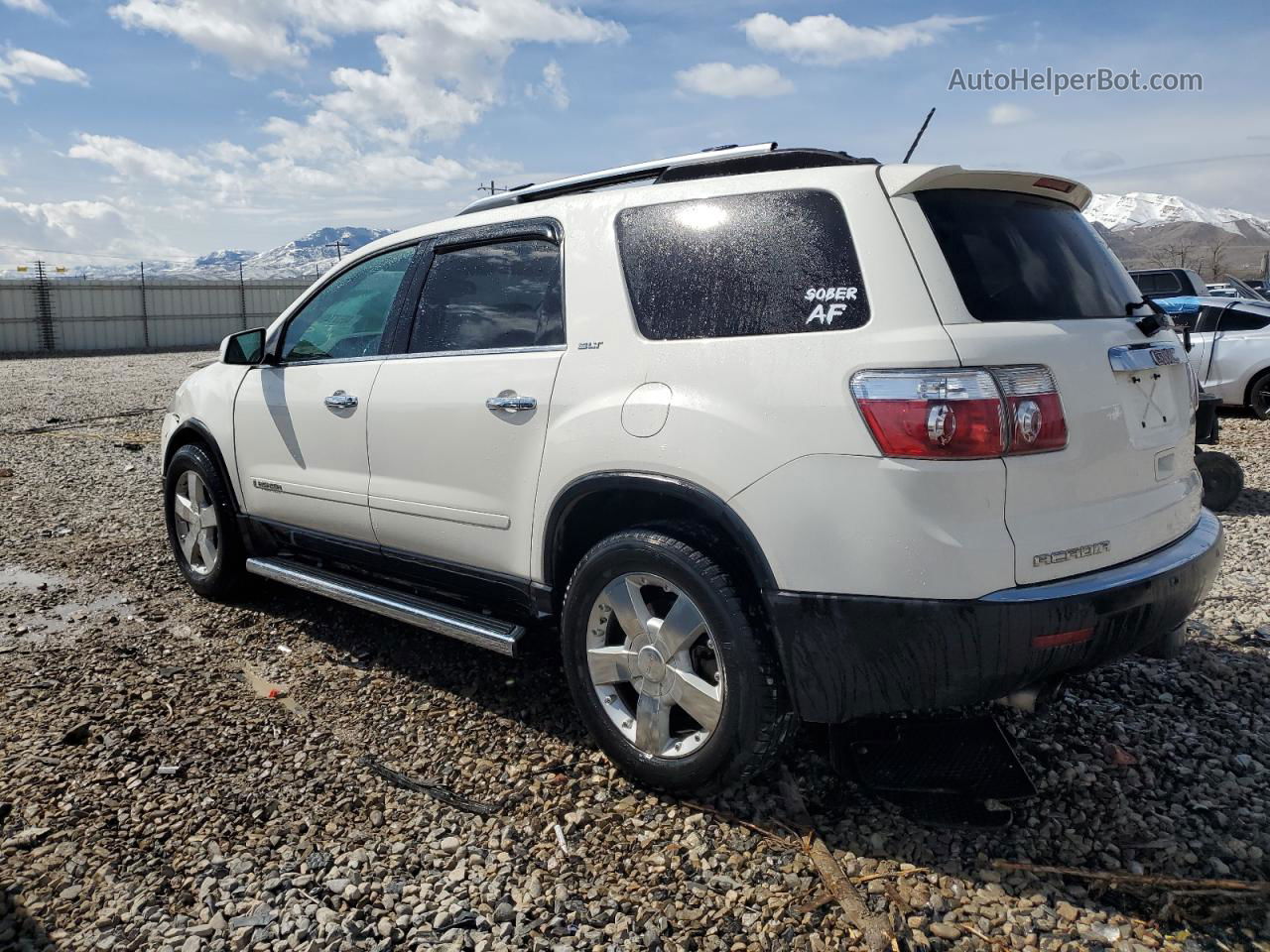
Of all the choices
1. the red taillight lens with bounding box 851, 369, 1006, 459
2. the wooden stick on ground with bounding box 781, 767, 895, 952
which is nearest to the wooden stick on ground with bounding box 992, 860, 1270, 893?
the wooden stick on ground with bounding box 781, 767, 895, 952

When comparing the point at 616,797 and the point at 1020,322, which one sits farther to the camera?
the point at 616,797

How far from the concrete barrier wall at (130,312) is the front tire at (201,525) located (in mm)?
33914

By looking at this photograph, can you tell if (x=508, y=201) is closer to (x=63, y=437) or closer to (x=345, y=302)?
(x=345, y=302)

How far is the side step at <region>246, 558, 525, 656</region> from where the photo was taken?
133 inches

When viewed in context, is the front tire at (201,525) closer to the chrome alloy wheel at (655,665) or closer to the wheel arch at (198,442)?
the wheel arch at (198,442)

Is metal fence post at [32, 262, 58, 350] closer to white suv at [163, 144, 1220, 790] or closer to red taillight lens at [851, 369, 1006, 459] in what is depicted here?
white suv at [163, 144, 1220, 790]

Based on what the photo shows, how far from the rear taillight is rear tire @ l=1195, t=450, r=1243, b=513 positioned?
535 cm

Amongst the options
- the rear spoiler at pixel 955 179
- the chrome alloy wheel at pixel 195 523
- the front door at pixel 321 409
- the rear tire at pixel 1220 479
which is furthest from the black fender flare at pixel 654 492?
the rear tire at pixel 1220 479

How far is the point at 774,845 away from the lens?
2.79 meters

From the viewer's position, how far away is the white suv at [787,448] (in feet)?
8.02

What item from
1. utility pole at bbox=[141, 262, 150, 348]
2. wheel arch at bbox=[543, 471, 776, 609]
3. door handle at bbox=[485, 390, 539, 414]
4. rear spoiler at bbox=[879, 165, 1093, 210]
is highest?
rear spoiler at bbox=[879, 165, 1093, 210]

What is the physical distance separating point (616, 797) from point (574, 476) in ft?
3.39

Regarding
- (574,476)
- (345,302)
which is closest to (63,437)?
(345,302)

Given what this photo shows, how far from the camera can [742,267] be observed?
9.39ft
